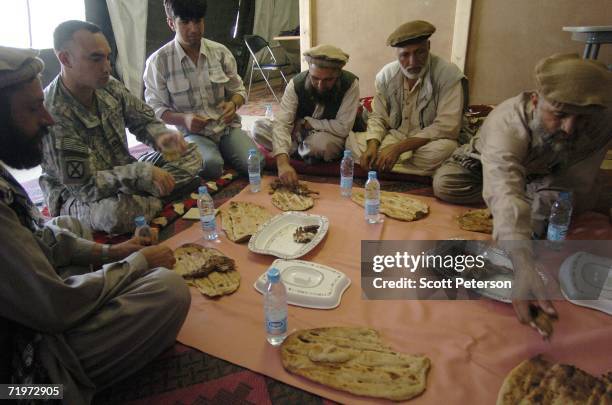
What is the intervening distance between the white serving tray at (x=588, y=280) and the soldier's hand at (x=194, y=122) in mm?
2375

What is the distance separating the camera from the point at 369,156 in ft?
8.89

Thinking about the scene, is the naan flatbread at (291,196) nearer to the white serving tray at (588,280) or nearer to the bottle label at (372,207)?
the bottle label at (372,207)

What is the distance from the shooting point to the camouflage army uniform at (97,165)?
197 cm

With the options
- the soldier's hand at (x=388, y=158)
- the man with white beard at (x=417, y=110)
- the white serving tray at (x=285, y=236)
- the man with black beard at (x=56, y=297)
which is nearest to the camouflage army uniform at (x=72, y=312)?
the man with black beard at (x=56, y=297)

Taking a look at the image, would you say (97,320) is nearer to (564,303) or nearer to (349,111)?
(564,303)

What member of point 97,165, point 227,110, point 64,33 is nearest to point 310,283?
point 97,165

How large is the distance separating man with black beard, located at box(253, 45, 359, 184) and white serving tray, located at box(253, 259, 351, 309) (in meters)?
0.99

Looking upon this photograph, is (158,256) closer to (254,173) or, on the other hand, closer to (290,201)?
(290,201)

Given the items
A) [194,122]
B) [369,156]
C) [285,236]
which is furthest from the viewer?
[194,122]

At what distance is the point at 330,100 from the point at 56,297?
2233 mm

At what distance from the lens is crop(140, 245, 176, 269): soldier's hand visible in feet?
4.65

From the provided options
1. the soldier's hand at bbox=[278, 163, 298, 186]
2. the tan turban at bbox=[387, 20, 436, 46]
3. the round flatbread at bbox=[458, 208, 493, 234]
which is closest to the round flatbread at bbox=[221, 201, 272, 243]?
the soldier's hand at bbox=[278, 163, 298, 186]

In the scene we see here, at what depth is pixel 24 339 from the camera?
1077mm

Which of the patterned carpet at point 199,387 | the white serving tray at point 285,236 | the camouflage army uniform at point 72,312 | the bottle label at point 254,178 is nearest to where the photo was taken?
the camouflage army uniform at point 72,312
